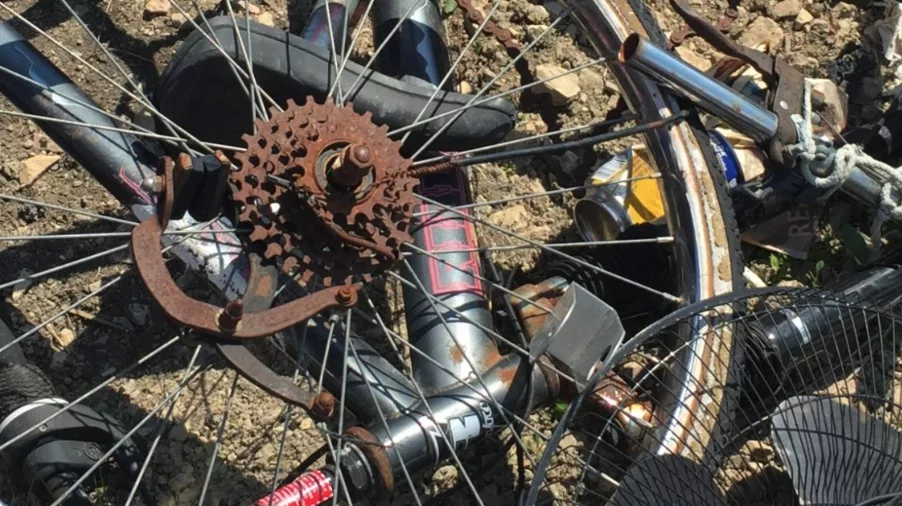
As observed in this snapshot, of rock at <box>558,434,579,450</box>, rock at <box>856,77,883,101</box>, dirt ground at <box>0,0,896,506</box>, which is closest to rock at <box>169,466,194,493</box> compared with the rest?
dirt ground at <box>0,0,896,506</box>

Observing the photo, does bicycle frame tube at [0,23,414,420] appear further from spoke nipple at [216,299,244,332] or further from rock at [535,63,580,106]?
rock at [535,63,580,106]

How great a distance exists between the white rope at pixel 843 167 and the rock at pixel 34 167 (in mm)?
1490

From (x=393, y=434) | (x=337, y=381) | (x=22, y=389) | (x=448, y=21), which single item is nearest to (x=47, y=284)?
(x=22, y=389)

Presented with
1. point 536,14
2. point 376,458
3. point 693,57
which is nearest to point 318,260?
point 376,458

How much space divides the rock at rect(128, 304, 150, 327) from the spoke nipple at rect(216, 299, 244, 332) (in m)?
0.72

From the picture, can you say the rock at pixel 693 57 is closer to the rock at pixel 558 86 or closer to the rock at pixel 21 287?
the rock at pixel 558 86

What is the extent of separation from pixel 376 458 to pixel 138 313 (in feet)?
2.37

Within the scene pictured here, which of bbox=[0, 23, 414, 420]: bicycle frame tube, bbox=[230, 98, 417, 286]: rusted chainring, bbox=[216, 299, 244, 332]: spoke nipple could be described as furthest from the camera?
bbox=[0, 23, 414, 420]: bicycle frame tube

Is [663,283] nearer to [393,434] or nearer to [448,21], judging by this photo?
[393,434]

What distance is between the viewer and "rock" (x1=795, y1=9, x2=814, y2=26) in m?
2.53

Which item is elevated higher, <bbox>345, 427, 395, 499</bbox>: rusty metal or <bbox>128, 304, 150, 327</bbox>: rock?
<bbox>128, 304, 150, 327</bbox>: rock

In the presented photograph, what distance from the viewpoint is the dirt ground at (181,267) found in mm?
1987

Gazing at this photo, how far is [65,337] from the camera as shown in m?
2.06

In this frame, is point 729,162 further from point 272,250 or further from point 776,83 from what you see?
point 272,250
